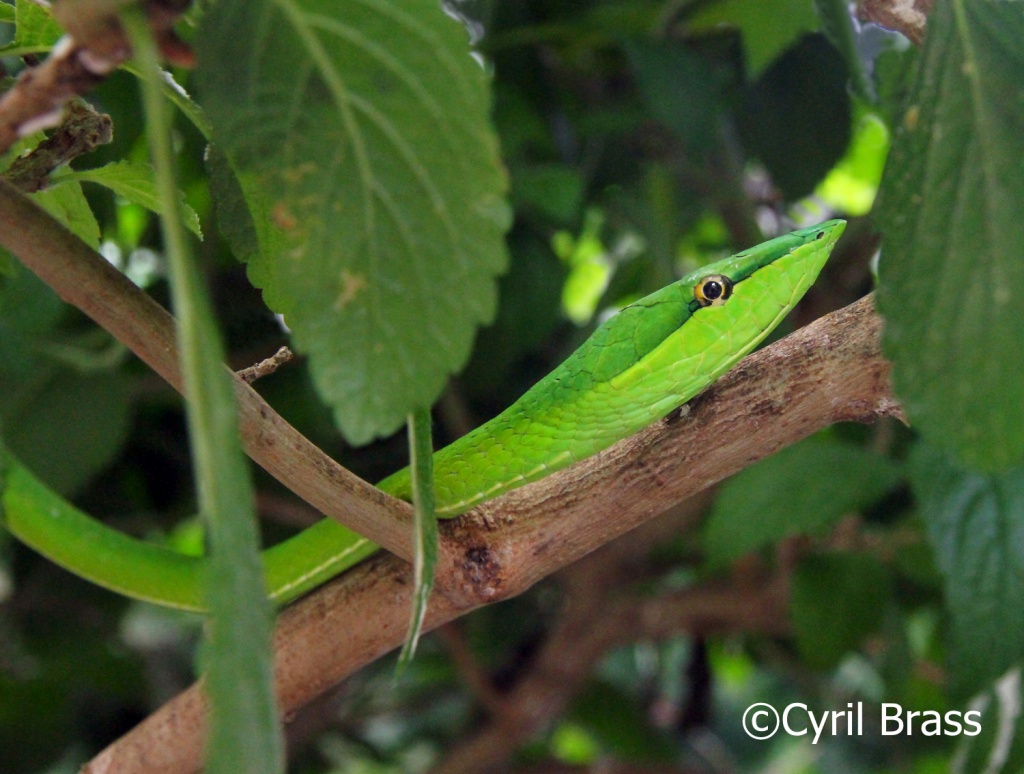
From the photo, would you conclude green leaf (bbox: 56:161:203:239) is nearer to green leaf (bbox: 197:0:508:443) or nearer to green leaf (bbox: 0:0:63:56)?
green leaf (bbox: 0:0:63:56)

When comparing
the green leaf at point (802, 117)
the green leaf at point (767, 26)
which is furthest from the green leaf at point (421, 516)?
the green leaf at point (802, 117)

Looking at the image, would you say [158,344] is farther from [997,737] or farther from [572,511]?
[997,737]

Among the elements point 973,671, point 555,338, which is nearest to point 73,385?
→ point 555,338

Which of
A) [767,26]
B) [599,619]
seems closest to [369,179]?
[767,26]

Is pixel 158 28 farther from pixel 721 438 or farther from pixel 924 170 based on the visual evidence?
pixel 721 438

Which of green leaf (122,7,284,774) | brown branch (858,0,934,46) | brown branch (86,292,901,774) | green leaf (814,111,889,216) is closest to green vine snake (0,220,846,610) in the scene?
brown branch (86,292,901,774)

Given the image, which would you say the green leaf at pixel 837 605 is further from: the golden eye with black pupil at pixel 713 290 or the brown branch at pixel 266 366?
the brown branch at pixel 266 366
